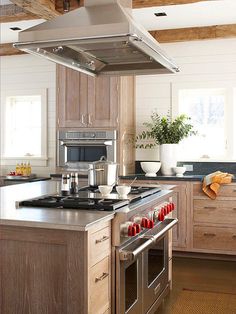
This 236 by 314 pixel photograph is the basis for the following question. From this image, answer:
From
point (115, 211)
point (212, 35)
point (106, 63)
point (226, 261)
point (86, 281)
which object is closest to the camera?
point (86, 281)

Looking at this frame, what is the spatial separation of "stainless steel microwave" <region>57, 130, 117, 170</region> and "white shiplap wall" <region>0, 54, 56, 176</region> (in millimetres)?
751

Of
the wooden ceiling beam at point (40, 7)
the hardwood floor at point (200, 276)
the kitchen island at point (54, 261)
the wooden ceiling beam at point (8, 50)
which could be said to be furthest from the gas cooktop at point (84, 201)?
the wooden ceiling beam at point (8, 50)

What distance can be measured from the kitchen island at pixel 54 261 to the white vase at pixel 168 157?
11.0ft

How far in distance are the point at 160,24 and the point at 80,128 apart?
160cm

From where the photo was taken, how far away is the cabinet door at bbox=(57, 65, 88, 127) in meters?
5.73

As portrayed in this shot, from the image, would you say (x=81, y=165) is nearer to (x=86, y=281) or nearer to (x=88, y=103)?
(x=88, y=103)

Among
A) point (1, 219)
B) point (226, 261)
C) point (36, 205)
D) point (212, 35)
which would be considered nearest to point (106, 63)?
point (36, 205)

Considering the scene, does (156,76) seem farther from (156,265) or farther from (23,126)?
(156,265)

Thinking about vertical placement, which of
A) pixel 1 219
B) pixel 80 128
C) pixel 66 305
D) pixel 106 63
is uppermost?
pixel 106 63

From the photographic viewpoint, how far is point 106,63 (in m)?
3.68

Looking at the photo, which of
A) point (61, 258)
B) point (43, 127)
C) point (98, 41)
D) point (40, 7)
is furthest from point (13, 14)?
point (61, 258)

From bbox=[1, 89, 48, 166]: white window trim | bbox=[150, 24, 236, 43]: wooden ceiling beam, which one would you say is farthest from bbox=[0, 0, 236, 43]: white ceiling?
bbox=[1, 89, 48, 166]: white window trim

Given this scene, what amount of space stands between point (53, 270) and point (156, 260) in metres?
1.26

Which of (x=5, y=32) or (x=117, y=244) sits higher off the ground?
(x=5, y=32)
